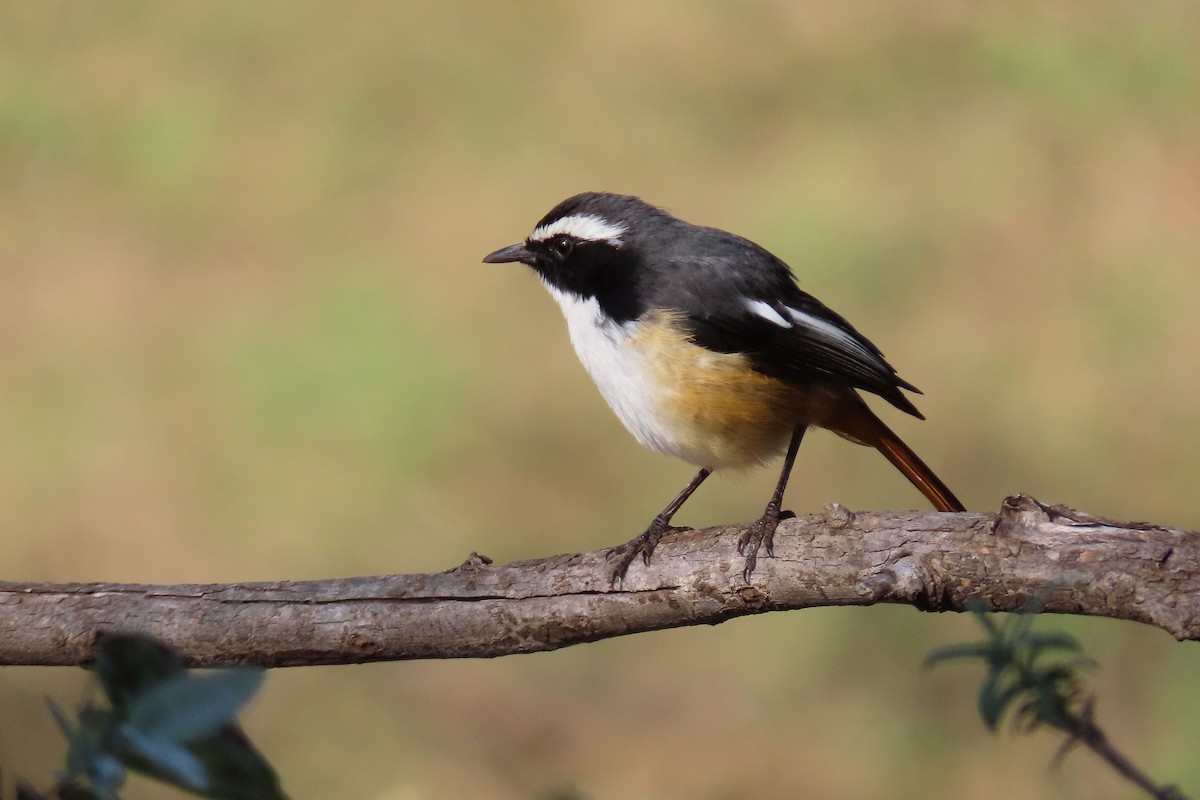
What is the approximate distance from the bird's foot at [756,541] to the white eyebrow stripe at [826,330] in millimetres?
971

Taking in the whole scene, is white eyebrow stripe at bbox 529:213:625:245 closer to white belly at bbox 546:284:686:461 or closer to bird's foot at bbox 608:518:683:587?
white belly at bbox 546:284:686:461

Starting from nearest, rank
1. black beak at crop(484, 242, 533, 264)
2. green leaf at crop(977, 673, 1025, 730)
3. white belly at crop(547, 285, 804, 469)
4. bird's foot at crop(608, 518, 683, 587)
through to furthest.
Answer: green leaf at crop(977, 673, 1025, 730)
bird's foot at crop(608, 518, 683, 587)
white belly at crop(547, 285, 804, 469)
black beak at crop(484, 242, 533, 264)

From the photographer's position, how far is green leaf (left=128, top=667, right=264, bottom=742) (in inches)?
37.7

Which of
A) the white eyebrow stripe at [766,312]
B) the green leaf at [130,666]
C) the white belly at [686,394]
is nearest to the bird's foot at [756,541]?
the white belly at [686,394]

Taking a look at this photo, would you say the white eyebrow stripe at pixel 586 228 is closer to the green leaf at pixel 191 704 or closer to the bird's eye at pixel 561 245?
the bird's eye at pixel 561 245

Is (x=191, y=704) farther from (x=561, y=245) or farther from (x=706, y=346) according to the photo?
(x=561, y=245)

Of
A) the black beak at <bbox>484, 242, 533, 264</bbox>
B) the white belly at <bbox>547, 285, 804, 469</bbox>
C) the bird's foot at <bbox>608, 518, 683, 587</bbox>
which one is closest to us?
the bird's foot at <bbox>608, 518, 683, 587</bbox>

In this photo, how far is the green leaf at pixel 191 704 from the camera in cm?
96

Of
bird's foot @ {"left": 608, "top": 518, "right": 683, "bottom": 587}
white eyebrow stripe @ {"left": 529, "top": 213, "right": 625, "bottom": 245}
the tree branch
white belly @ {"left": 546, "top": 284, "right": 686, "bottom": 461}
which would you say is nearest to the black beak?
white eyebrow stripe @ {"left": 529, "top": 213, "right": 625, "bottom": 245}

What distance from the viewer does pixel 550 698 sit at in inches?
248

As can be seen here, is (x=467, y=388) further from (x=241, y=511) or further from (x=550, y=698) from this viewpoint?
(x=550, y=698)

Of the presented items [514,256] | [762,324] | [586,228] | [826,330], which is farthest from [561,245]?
[826,330]

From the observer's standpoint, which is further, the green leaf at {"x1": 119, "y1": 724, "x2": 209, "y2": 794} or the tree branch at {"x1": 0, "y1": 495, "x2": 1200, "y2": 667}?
the tree branch at {"x1": 0, "y1": 495, "x2": 1200, "y2": 667}

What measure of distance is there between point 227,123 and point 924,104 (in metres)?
4.84
